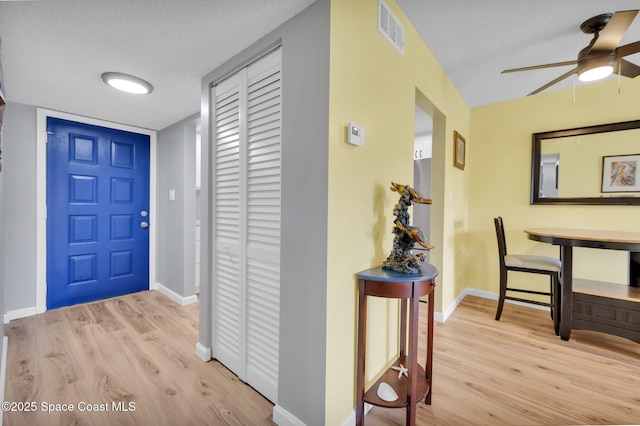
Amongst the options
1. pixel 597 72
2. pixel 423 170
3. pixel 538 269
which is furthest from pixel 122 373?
pixel 597 72

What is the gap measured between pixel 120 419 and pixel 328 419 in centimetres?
111

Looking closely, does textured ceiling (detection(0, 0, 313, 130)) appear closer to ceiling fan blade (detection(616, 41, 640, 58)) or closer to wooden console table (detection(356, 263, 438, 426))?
wooden console table (detection(356, 263, 438, 426))

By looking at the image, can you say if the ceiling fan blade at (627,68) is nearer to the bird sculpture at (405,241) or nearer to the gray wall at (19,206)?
the bird sculpture at (405,241)

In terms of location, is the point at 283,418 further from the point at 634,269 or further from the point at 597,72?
the point at 634,269

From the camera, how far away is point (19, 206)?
2.60 m

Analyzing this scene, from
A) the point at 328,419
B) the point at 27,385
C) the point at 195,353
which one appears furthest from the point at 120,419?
the point at 328,419

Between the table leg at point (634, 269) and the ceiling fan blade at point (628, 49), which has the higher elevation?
the ceiling fan blade at point (628, 49)

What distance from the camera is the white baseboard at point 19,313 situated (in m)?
2.54

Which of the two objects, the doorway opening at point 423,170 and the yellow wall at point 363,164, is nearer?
the yellow wall at point 363,164

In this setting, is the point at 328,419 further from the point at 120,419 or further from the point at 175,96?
the point at 175,96

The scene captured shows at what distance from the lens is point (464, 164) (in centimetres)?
315

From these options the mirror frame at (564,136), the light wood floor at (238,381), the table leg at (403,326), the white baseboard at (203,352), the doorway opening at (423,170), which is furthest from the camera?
the doorway opening at (423,170)

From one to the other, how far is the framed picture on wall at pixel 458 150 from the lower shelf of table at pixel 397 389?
2.07 metres

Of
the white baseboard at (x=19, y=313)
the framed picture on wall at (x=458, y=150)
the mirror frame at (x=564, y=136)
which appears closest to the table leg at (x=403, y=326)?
the framed picture on wall at (x=458, y=150)
